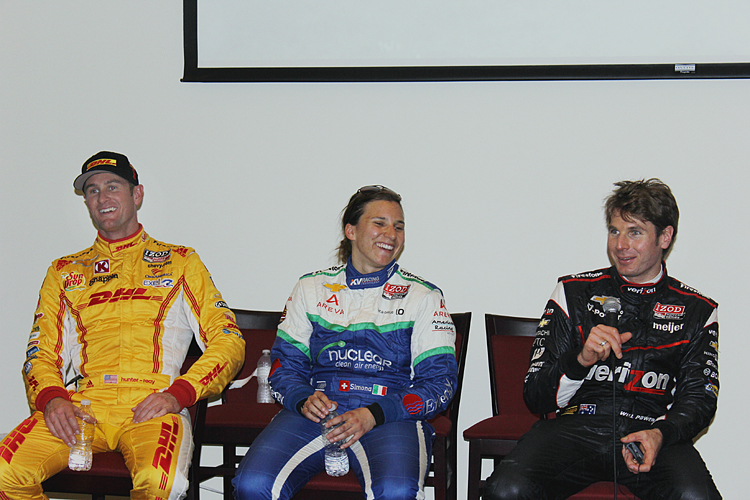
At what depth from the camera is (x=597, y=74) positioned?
3.27m

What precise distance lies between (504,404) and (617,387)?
0.59m

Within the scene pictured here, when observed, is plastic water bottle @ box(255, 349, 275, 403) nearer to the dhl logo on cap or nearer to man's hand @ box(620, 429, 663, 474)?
the dhl logo on cap

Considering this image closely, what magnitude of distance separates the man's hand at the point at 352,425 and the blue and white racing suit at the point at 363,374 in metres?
0.04

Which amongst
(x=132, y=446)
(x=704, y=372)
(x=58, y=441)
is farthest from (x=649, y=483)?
(x=58, y=441)

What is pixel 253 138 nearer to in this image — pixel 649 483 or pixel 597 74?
pixel 597 74

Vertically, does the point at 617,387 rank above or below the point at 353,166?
below

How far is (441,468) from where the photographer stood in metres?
2.58

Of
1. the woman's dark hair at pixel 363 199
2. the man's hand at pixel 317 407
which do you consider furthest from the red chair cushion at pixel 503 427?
the woman's dark hair at pixel 363 199

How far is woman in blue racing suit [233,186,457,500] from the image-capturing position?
2.35 meters

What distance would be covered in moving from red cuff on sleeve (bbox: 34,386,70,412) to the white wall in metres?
1.03

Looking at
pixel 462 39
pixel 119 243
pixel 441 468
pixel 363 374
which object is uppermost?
pixel 462 39

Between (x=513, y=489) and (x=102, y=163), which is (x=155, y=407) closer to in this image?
(x=102, y=163)

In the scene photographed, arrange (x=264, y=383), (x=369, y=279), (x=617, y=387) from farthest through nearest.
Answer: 1. (x=264, y=383)
2. (x=369, y=279)
3. (x=617, y=387)

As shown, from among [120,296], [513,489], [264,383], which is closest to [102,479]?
[120,296]
